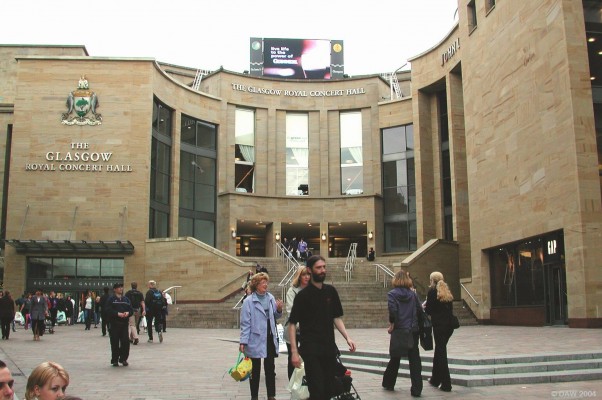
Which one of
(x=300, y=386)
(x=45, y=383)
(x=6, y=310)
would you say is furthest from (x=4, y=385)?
(x=6, y=310)

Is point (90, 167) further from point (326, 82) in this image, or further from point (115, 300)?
point (115, 300)

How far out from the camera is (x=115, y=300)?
1291 cm

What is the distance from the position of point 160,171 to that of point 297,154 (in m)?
9.31

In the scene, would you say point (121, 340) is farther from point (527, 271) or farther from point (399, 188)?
point (399, 188)

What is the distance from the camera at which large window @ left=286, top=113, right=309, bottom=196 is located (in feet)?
137

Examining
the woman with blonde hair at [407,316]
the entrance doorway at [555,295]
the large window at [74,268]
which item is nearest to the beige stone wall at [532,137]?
the entrance doorway at [555,295]

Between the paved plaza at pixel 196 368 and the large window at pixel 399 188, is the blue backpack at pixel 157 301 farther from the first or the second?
the large window at pixel 399 188

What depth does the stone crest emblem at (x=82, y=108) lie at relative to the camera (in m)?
34.0

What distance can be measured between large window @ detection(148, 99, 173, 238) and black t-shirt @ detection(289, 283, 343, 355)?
98.4 ft

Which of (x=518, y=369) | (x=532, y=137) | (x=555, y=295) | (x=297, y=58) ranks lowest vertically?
(x=518, y=369)

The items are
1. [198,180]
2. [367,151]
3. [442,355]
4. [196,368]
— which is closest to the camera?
[442,355]

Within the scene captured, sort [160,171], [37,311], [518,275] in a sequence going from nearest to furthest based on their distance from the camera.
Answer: [37,311] < [518,275] < [160,171]

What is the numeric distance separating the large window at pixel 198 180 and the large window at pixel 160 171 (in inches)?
50.1

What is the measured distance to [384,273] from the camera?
29.8m
